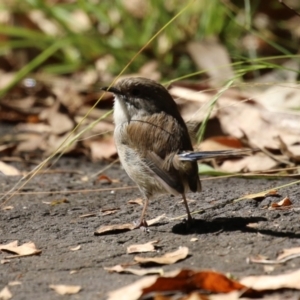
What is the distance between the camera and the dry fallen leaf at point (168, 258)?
337cm

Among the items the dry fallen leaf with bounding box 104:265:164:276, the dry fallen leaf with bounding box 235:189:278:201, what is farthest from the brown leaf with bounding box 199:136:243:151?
the dry fallen leaf with bounding box 104:265:164:276

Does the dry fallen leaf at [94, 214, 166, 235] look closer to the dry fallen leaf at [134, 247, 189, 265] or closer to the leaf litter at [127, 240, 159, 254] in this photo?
the leaf litter at [127, 240, 159, 254]

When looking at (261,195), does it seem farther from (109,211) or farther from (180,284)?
(180,284)

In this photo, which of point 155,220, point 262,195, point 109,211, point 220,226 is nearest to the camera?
point 220,226

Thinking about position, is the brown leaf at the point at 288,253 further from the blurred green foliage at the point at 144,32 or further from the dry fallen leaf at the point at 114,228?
the blurred green foliage at the point at 144,32

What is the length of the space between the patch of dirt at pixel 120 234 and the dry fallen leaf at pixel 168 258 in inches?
1.1

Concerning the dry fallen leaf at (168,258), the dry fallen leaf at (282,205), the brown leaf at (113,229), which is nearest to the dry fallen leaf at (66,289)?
the dry fallen leaf at (168,258)

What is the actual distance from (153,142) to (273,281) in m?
1.31

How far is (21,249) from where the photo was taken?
3775 millimetres

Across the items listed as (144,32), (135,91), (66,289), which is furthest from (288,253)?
(144,32)

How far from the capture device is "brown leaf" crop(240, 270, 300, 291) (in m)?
2.97

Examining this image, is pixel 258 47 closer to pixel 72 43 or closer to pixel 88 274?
pixel 72 43

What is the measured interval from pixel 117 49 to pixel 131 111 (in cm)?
337

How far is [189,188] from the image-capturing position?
13.0ft
